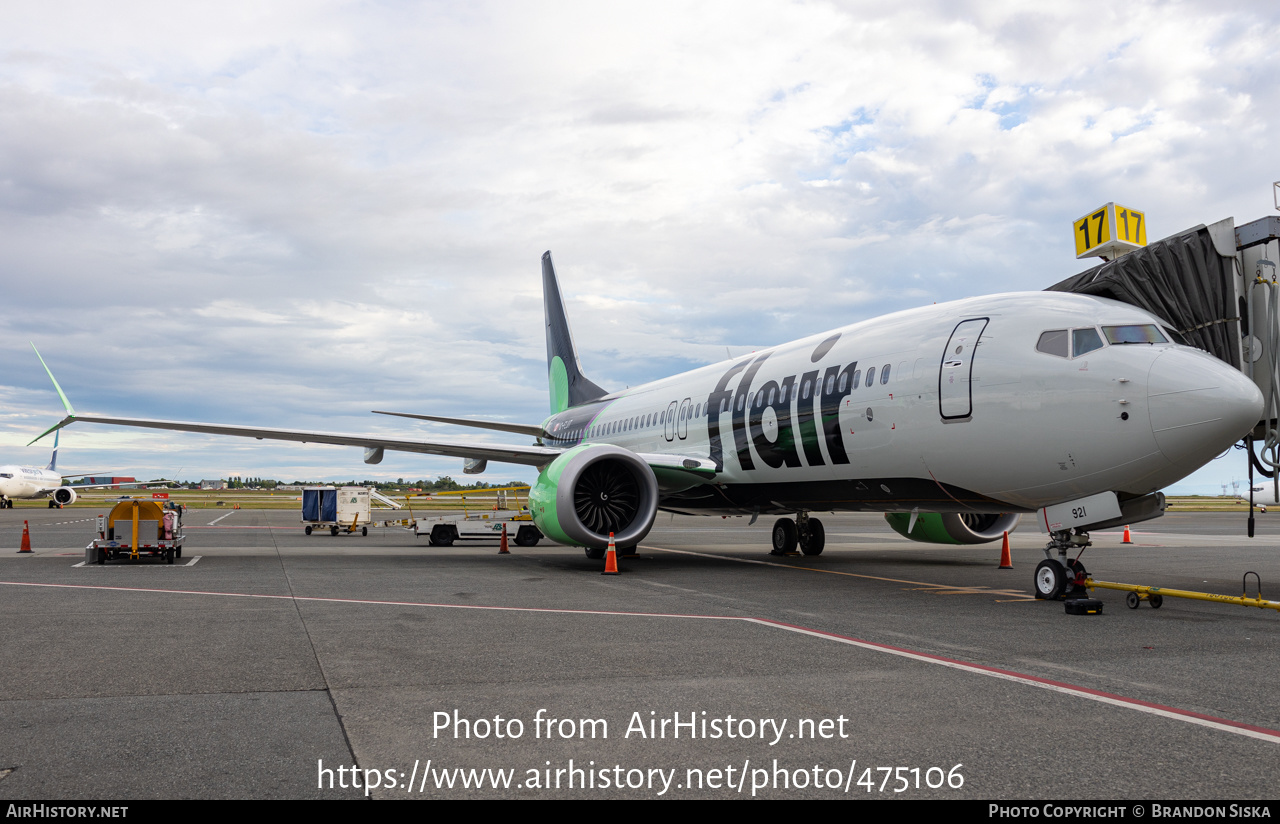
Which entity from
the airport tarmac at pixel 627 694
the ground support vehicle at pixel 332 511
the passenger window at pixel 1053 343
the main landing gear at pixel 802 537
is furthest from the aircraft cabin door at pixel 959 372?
the ground support vehicle at pixel 332 511

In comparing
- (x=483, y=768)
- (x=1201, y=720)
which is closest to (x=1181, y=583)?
(x=1201, y=720)

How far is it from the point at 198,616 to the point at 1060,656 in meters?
7.87

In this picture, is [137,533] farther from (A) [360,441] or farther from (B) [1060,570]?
(B) [1060,570]

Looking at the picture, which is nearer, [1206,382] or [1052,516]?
[1206,382]

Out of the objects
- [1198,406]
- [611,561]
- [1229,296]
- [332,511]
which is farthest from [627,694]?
[332,511]

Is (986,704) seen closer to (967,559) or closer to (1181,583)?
(1181,583)

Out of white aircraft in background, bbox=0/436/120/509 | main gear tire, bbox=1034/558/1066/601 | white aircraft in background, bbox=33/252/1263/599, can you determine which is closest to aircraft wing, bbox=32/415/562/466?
white aircraft in background, bbox=33/252/1263/599

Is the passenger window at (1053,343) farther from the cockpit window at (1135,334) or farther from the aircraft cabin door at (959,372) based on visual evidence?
the aircraft cabin door at (959,372)

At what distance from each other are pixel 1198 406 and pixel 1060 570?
2.55 m

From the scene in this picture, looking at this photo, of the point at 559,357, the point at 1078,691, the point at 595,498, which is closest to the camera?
the point at 1078,691

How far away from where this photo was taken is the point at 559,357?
1051 inches

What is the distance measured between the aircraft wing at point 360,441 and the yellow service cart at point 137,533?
1.57 metres

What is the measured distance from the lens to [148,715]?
4746 mm

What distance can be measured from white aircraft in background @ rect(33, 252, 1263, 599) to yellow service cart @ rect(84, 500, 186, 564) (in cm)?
165
